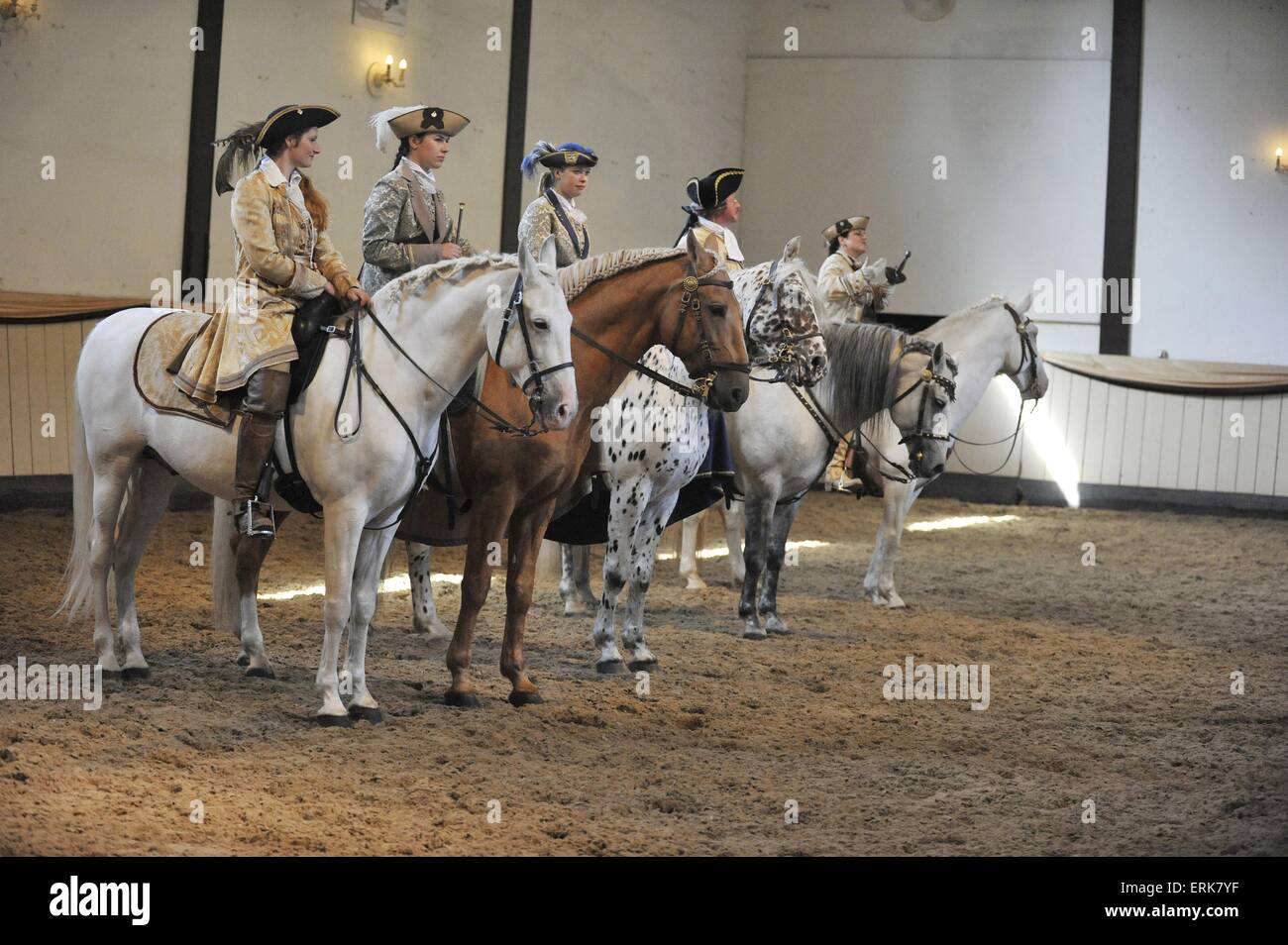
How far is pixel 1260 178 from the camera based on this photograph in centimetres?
1301

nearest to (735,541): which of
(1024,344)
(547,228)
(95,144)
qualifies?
(1024,344)

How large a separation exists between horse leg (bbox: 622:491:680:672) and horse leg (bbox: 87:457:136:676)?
7.23 ft

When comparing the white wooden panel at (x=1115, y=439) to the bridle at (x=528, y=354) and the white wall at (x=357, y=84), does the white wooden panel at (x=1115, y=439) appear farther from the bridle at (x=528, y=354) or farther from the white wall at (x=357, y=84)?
the bridle at (x=528, y=354)

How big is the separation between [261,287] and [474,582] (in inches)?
53.4

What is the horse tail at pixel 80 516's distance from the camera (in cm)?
555

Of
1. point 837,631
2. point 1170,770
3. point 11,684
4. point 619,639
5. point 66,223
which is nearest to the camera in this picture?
point 1170,770

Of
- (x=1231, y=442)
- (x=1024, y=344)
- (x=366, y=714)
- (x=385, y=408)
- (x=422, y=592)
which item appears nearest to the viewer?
(x=385, y=408)

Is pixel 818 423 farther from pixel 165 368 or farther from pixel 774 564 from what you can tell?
pixel 165 368

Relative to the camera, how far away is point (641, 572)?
20.8 feet

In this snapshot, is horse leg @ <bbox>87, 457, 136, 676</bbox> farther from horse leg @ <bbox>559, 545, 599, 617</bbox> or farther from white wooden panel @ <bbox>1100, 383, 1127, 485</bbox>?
white wooden panel @ <bbox>1100, 383, 1127, 485</bbox>

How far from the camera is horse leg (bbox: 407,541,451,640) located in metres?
6.64
